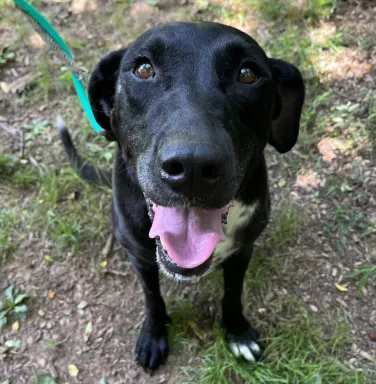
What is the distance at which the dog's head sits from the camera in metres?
1.57

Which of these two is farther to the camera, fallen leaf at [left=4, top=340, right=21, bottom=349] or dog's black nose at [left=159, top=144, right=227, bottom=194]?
fallen leaf at [left=4, top=340, right=21, bottom=349]

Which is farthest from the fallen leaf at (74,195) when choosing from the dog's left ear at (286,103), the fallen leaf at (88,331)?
the dog's left ear at (286,103)

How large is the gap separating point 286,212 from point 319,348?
907 millimetres

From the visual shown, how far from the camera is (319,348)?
9.00 ft

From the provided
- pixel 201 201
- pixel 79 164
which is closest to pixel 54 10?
pixel 79 164

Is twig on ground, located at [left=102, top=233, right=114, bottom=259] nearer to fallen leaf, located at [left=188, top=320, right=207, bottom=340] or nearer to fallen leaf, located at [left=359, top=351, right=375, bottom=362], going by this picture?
fallen leaf, located at [left=188, top=320, right=207, bottom=340]

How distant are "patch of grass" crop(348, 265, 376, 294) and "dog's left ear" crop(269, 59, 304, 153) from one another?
1.05 metres

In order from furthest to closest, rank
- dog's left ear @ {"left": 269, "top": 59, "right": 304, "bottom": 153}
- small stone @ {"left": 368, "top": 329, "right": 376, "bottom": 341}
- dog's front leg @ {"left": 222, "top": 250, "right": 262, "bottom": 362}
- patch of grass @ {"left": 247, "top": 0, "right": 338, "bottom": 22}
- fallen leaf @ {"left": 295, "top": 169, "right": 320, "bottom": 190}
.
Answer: patch of grass @ {"left": 247, "top": 0, "right": 338, "bottom": 22}, fallen leaf @ {"left": 295, "top": 169, "right": 320, "bottom": 190}, small stone @ {"left": 368, "top": 329, "right": 376, "bottom": 341}, dog's front leg @ {"left": 222, "top": 250, "right": 262, "bottom": 362}, dog's left ear @ {"left": 269, "top": 59, "right": 304, "bottom": 153}

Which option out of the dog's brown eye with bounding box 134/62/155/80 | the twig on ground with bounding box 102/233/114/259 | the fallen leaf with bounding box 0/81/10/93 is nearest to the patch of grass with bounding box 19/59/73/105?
the fallen leaf with bounding box 0/81/10/93

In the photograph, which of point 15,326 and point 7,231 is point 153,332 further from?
point 7,231

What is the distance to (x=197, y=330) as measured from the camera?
2816 mm

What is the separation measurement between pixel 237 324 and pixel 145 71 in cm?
151

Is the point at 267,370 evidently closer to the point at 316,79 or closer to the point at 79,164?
the point at 79,164

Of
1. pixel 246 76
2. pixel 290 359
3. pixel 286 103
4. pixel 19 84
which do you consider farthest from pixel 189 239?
pixel 19 84
